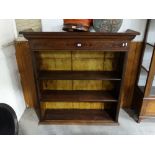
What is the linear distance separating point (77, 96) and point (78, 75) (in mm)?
302

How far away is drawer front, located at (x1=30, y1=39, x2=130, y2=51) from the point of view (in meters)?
1.61

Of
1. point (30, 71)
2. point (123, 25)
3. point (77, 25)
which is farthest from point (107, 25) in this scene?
point (30, 71)

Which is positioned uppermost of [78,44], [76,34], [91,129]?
[76,34]

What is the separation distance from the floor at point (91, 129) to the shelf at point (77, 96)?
0.40 metres

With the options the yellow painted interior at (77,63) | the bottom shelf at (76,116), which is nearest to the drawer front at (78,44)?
the yellow painted interior at (77,63)

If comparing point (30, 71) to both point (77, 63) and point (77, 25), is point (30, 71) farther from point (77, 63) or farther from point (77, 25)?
point (77, 25)

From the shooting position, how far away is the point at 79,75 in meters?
1.94

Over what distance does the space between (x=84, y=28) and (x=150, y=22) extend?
900 mm

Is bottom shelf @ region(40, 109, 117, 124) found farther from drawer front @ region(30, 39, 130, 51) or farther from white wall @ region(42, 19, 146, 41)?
white wall @ region(42, 19, 146, 41)

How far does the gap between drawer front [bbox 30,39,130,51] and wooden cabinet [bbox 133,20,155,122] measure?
0.50 meters

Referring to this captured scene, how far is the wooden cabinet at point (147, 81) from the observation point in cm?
189
